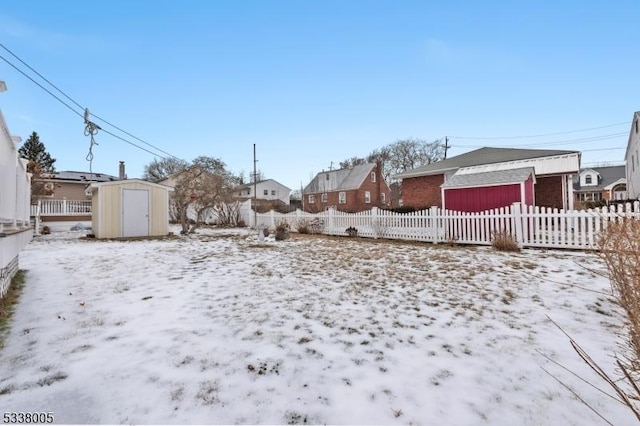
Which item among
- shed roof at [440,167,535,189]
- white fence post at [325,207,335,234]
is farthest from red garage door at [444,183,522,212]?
white fence post at [325,207,335,234]

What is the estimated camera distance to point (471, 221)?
9289mm

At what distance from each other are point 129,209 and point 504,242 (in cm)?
1460

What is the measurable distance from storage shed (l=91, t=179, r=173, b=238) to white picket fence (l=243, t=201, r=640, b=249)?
27.3ft

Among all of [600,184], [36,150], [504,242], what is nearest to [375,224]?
[504,242]

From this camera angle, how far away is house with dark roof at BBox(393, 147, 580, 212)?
1040 centimetres

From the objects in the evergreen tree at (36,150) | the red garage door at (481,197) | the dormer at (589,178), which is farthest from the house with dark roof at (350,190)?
the evergreen tree at (36,150)

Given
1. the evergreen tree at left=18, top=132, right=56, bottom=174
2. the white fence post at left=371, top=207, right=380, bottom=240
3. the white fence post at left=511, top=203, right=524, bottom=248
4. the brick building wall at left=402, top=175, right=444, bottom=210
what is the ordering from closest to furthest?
the white fence post at left=511, top=203, right=524, bottom=248 → the white fence post at left=371, top=207, right=380, bottom=240 → the brick building wall at left=402, top=175, right=444, bottom=210 → the evergreen tree at left=18, top=132, right=56, bottom=174

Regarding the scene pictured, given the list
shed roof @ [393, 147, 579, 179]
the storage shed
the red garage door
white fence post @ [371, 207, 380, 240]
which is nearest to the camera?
the red garage door

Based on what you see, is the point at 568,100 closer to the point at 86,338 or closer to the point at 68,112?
the point at 86,338

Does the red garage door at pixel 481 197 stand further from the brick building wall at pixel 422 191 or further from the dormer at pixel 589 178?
the dormer at pixel 589 178

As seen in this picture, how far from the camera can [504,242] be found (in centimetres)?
816

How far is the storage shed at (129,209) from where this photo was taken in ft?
40.8

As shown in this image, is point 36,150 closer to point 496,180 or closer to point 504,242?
A: point 496,180

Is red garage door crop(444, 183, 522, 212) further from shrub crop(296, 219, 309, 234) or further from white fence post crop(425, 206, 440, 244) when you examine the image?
shrub crop(296, 219, 309, 234)
